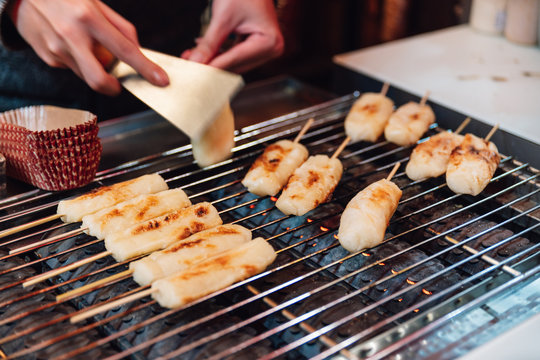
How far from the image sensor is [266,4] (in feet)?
9.81

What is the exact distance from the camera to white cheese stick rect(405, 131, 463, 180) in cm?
257

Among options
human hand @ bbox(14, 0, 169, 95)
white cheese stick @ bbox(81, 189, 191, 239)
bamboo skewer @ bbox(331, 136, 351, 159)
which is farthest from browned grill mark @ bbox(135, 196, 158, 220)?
bamboo skewer @ bbox(331, 136, 351, 159)

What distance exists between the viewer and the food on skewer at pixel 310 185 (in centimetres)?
235

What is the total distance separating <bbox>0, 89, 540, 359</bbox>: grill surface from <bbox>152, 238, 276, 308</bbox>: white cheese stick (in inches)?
1.4

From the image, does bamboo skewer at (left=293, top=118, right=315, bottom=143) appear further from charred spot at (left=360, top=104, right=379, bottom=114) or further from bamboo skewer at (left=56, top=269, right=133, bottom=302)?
bamboo skewer at (left=56, top=269, right=133, bottom=302)

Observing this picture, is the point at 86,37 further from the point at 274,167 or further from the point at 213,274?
the point at 213,274

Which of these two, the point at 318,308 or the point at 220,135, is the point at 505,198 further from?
the point at 220,135

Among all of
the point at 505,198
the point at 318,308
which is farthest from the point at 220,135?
the point at 505,198

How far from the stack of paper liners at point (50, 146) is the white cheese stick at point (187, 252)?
26.6 inches

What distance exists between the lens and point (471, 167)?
2463mm

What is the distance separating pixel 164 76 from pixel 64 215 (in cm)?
70

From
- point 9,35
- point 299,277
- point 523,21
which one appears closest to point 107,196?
point 299,277

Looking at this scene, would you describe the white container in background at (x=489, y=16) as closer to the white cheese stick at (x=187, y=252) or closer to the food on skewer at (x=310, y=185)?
the food on skewer at (x=310, y=185)

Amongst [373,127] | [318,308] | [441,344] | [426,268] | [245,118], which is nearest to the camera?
[441,344]
